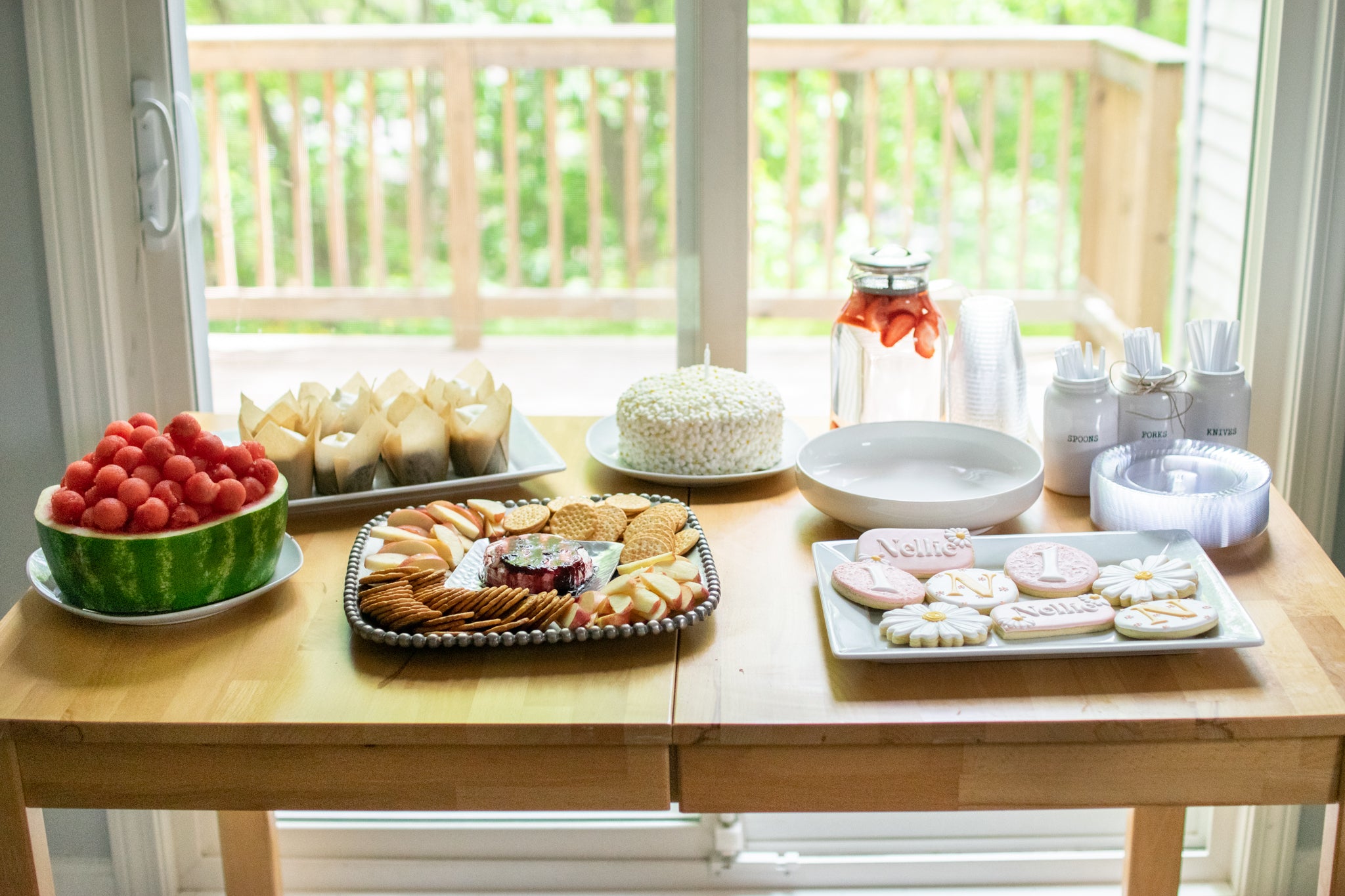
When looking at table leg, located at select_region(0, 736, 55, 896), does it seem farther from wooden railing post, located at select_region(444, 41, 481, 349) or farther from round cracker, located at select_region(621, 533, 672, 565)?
wooden railing post, located at select_region(444, 41, 481, 349)

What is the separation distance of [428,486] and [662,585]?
39 centimetres

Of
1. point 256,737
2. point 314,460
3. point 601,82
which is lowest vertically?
point 256,737

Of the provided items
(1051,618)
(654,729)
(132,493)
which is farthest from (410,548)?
(1051,618)

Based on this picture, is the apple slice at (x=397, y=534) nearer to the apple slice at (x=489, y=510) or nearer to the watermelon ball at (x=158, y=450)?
the apple slice at (x=489, y=510)

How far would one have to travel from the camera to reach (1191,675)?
1.08m

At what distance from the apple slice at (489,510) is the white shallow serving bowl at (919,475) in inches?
12.6

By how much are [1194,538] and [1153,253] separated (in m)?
0.79

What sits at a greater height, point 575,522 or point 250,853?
point 575,522

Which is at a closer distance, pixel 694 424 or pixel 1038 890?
pixel 694 424

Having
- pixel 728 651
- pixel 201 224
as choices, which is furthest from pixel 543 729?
pixel 201 224

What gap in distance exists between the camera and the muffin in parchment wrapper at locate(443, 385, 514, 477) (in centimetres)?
146

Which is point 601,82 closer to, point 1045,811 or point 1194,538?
point 1194,538

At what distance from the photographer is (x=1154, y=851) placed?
160 centimetres

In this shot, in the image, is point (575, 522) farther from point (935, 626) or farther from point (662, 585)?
point (935, 626)
